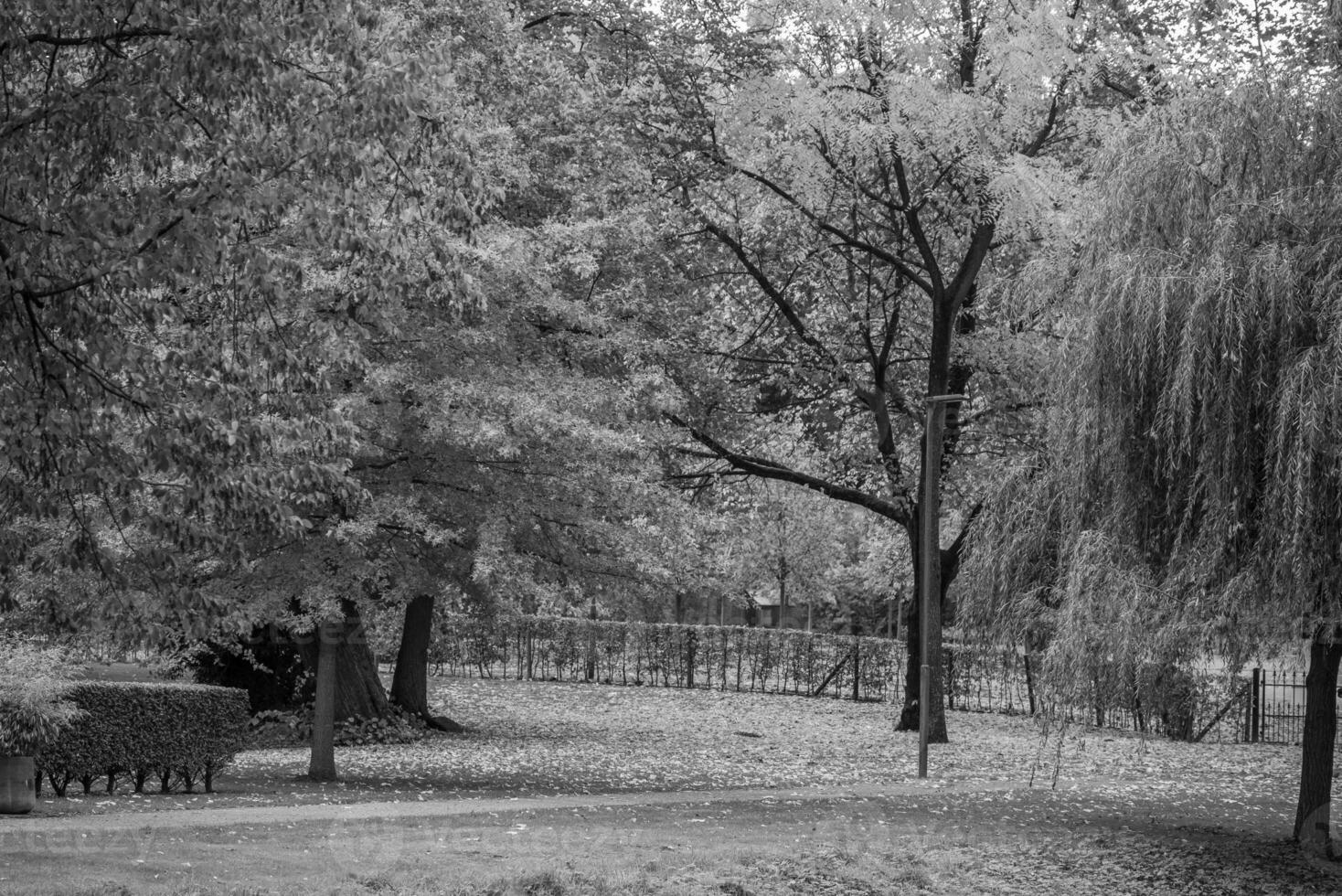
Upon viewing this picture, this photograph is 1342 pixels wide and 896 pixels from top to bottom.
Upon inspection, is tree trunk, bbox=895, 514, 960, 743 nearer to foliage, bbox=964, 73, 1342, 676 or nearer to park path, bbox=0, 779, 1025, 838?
park path, bbox=0, 779, 1025, 838

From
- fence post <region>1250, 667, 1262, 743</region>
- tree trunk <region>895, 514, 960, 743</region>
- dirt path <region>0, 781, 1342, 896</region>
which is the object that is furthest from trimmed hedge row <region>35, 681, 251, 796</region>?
fence post <region>1250, 667, 1262, 743</region>

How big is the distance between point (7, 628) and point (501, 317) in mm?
6184

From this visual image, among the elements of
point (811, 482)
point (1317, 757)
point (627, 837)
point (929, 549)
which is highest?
point (811, 482)

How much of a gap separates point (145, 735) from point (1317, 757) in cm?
1133

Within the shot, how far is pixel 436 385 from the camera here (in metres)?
14.5

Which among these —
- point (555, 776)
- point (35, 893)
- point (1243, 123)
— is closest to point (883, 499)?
point (555, 776)

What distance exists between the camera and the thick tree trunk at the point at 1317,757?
12633 millimetres

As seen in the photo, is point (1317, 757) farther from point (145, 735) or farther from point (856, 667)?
point (856, 667)

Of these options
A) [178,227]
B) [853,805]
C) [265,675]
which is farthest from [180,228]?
[265,675]

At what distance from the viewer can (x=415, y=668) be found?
23.8 m

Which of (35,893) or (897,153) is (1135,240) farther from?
(35,893)

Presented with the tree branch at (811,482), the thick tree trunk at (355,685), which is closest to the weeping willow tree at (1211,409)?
the tree branch at (811,482)

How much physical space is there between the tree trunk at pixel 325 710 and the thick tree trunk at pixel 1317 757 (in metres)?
10.3

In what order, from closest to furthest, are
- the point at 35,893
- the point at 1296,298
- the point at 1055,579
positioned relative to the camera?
the point at 35,893, the point at 1296,298, the point at 1055,579
